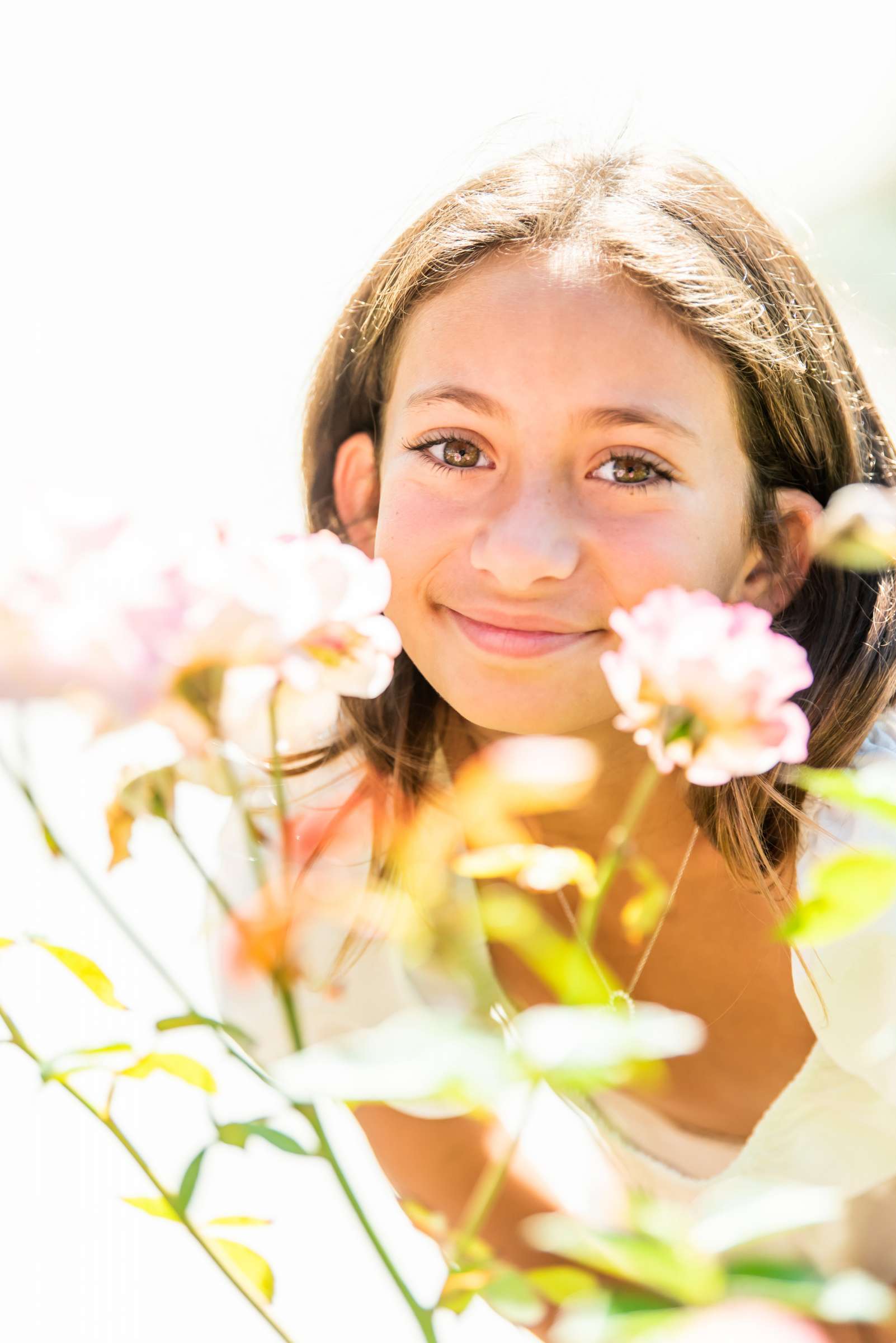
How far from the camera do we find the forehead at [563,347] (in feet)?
2.88

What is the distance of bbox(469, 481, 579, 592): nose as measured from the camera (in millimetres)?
828

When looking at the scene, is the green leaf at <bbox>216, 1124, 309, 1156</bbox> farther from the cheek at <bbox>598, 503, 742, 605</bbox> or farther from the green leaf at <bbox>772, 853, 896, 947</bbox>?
the cheek at <bbox>598, 503, 742, 605</bbox>

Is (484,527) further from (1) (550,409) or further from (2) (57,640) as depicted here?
(2) (57,640)

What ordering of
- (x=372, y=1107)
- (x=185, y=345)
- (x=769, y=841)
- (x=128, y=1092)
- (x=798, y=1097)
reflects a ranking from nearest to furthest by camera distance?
(x=769, y=841), (x=798, y=1097), (x=372, y=1107), (x=128, y=1092), (x=185, y=345)

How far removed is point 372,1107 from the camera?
4.39 ft

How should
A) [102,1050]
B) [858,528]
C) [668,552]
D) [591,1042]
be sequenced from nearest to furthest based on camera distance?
1. [591,1042]
2. [102,1050]
3. [858,528]
4. [668,552]

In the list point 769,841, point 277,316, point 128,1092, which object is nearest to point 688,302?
point 769,841

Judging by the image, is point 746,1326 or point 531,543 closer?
point 746,1326

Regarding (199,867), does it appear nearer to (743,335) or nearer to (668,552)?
(668,552)

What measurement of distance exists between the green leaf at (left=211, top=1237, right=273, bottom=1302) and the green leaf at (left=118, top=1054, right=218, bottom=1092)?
0.05 metres

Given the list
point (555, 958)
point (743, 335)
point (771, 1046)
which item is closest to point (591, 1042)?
point (555, 958)

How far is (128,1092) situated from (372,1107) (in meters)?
0.46

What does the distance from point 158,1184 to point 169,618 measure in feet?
0.57

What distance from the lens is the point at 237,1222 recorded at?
0.43 metres
